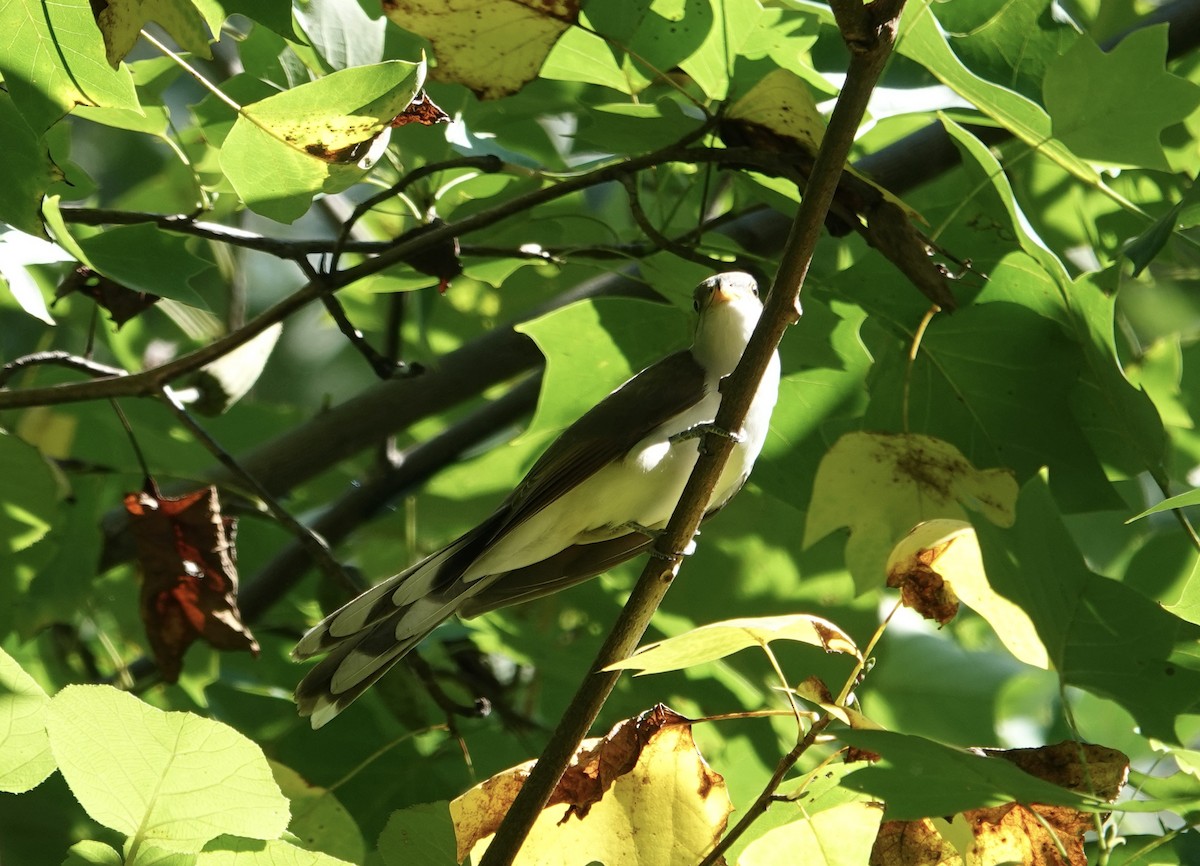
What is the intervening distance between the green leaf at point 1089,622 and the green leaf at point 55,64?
63.0 inches

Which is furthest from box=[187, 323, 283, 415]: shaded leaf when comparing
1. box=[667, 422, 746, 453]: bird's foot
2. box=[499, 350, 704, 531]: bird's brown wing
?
box=[667, 422, 746, 453]: bird's foot

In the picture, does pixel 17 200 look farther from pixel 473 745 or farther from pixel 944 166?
pixel 944 166

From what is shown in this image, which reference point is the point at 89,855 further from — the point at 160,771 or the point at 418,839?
the point at 418,839

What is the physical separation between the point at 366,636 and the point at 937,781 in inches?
50.2

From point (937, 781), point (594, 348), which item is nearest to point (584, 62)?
point (594, 348)

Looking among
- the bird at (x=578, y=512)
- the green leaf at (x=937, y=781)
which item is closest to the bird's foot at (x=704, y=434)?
the bird at (x=578, y=512)

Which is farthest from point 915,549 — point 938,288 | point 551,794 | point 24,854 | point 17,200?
point 24,854

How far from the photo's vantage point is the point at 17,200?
210 centimetres

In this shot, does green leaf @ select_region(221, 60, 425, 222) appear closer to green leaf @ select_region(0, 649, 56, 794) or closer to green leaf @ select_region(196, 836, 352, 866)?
green leaf @ select_region(0, 649, 56, 794)

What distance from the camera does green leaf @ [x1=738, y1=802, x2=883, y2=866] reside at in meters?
1.94

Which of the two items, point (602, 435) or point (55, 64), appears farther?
point (602, 435)

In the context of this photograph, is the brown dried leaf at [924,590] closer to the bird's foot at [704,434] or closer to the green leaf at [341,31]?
the bird's foot at [704,434]

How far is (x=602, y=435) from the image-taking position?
2629mm

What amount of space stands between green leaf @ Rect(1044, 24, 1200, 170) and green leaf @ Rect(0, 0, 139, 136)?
5.41 feet
